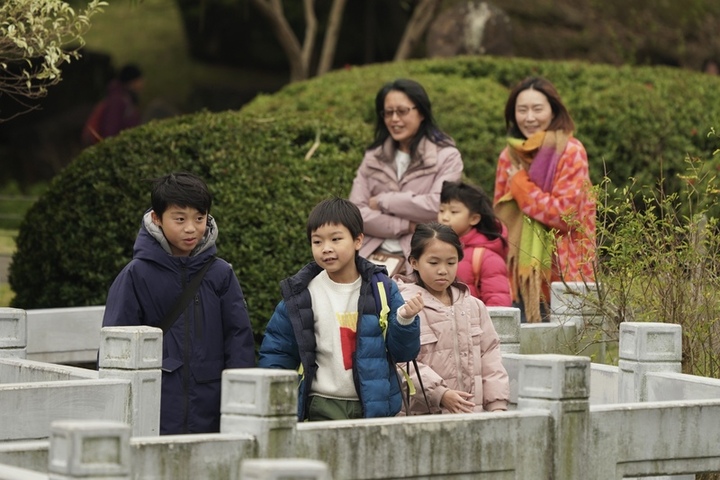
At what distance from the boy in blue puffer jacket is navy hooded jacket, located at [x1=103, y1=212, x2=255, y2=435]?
0.96 feet

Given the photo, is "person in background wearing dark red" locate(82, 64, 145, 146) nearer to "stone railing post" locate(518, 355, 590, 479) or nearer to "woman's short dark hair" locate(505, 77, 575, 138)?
"woman's short dark hair" locate(505, 77, 575, 138)

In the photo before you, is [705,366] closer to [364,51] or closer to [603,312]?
[603,312]

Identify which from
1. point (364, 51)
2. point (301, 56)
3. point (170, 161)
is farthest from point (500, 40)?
point (170, 161)

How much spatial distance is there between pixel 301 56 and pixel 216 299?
11.4 metres

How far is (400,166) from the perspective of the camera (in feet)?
27.4

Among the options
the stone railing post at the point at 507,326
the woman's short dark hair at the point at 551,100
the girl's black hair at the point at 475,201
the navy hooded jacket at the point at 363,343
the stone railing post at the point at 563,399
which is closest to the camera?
the stone railing post at the point at 563,399

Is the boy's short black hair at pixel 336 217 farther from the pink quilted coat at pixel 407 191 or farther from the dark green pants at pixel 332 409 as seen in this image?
the pink quilted coat at pixel 407 191

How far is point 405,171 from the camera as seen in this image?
8.31m

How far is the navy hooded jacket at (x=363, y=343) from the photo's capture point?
5.70 m

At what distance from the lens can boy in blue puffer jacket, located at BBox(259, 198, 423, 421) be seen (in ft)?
18.8

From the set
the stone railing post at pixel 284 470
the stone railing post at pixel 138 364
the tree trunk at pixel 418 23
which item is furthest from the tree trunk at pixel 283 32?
the stone railing post at pixel 284 470

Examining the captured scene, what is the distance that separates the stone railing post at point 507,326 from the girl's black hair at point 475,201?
1.12 m

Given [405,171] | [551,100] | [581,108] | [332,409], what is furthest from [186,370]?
[581,108]

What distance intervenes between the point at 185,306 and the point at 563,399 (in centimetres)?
182
